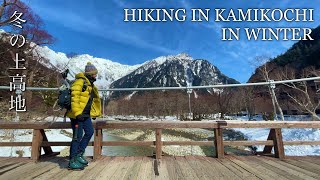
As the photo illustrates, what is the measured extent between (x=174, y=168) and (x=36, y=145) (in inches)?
103

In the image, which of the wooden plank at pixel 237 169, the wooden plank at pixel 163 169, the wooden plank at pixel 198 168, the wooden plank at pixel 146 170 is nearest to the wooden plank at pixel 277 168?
the wooden plank at pixel 237 169

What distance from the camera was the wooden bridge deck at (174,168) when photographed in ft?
11.8

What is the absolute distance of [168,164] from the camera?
435cm

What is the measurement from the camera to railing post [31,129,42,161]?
189 inches

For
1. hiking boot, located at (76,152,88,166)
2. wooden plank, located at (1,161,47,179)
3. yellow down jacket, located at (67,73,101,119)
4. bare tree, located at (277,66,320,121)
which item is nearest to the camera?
wooden plank, located at (1,161,47,179)

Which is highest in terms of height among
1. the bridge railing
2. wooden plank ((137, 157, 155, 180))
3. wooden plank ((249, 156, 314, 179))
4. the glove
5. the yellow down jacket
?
the yellow down jacket

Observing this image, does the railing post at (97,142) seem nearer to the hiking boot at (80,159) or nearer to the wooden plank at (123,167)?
the wooden plank at (123,167)

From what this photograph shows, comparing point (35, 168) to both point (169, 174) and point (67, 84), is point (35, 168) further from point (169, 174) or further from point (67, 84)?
point (169, 174)

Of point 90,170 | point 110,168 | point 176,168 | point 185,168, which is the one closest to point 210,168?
point 185,168

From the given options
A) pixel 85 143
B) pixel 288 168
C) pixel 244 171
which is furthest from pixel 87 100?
pixel 288 168

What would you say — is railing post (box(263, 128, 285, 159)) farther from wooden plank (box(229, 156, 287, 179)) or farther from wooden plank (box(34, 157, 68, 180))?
wooden plank (box(34, 157, 68, 180))

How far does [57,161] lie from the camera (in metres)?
4.69

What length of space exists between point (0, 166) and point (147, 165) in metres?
2.33

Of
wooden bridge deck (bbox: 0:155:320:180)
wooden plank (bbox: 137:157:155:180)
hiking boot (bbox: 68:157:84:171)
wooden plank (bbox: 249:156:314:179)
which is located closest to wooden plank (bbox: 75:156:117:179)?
wooden bridge deck (bbox: 0:155:320:180)
